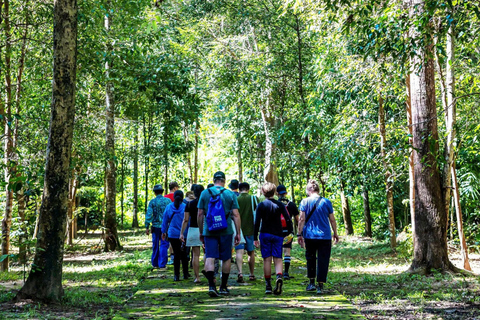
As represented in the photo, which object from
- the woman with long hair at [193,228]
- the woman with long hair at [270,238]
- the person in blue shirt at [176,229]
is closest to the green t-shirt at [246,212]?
the woman with long hair at [193,228]

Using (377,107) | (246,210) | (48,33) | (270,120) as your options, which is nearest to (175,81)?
(246,210)

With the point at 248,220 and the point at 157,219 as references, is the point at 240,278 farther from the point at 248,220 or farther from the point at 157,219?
the point at 157,219

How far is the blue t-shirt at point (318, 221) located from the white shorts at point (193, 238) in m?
2.22

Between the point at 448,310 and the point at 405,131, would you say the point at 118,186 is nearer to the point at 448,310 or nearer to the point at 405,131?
the point at 405,131

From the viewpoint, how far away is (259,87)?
21.0 m

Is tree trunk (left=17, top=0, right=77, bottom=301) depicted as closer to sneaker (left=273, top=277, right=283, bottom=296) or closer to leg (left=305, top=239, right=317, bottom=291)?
sneaker (left=273, top=277, right=283, bottom=296)

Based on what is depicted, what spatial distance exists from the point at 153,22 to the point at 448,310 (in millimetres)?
5875

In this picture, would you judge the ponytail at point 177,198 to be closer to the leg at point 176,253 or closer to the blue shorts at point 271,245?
the leg at point 176,253

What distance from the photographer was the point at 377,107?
17.5m

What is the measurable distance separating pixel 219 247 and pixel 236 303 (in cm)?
119

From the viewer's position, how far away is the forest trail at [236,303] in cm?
708

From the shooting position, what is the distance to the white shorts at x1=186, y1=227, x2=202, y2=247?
9922 mm

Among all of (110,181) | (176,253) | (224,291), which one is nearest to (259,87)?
(110,181)

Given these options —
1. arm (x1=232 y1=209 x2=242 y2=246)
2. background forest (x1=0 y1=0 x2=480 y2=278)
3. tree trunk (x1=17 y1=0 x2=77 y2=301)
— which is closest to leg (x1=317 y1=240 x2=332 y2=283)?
arm (x1=232 y1=209 x2=242 y2=246)
